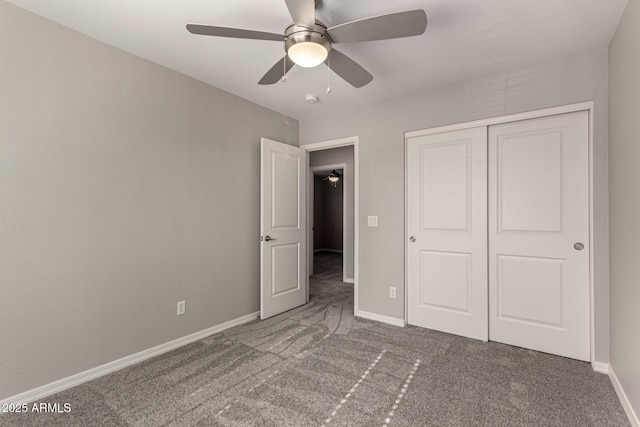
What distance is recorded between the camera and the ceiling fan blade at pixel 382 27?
1.54m

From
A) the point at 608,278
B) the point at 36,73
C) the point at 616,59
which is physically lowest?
the point at 608,278

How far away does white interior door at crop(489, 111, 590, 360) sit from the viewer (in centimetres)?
245

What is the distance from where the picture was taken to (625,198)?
1.87m

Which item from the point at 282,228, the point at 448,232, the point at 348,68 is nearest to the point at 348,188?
the point at 282,228

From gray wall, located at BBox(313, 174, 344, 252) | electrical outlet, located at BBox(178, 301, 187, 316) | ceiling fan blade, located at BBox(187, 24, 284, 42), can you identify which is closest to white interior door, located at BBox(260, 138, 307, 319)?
electrical outlet, located at BBox(178, 301, 187, 316)

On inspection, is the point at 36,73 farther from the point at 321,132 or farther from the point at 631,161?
the point at 631,161

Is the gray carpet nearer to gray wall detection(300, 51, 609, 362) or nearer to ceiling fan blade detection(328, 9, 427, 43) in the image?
gray wall detection(300, 51, 609, 362)

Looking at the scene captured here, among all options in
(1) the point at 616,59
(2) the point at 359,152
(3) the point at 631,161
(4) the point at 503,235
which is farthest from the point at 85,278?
Result: (1) the point at 616,59

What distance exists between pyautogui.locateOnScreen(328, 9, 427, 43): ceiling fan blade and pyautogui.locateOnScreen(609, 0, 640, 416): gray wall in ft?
3.88

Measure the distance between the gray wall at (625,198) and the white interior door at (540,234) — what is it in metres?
0.25

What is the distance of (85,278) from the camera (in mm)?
2186

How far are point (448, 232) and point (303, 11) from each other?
233 centimetres

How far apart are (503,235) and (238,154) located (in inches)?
106

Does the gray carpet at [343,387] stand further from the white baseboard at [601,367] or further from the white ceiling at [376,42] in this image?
the white ceiling at [376,42]
